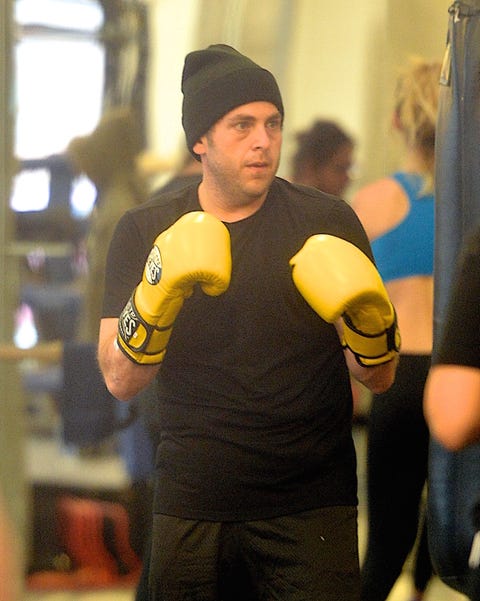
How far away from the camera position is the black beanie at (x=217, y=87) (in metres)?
1.93

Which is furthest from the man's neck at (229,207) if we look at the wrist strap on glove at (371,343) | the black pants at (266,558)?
the black pants at (266,558)

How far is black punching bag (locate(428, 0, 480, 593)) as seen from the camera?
6.44ft

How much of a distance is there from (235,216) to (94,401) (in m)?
1.29

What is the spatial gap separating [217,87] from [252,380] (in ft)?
1.55

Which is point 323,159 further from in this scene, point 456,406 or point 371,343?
point 456,406

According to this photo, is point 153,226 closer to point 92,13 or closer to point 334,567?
point 334,567

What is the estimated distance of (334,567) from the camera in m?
1.89

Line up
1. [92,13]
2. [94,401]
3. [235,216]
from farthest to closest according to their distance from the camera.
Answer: [92,13] → [94,401] → [235,216]

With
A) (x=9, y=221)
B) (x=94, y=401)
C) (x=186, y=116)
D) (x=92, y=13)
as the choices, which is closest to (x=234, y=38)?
(x=92, y=13)

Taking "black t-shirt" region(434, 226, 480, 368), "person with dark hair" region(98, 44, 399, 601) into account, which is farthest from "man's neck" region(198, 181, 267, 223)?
"black t-shirt" region(434, 226, 480, 368)

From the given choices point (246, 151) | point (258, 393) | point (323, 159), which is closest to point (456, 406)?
point (258, 393)

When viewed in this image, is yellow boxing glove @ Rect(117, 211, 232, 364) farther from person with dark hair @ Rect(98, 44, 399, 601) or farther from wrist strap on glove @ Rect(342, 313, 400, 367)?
wrist strap on glove @ Rect(342, 313, 400, 367)

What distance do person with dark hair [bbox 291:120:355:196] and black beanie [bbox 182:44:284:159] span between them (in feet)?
3.70

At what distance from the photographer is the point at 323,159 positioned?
3160 mm
